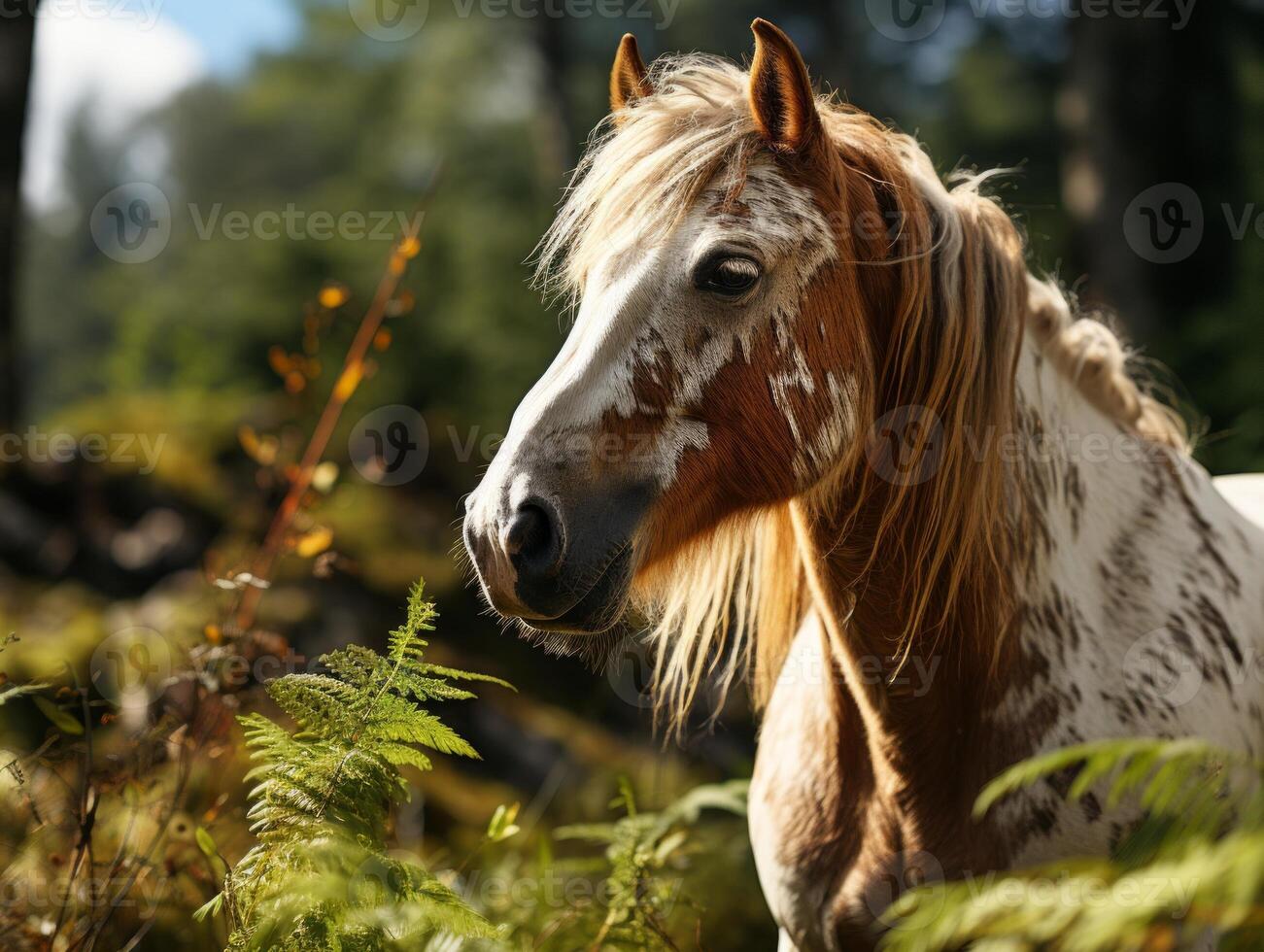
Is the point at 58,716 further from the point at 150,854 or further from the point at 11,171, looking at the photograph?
the point at 11,171

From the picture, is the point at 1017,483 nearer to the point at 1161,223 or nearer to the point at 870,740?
the point at 870,740

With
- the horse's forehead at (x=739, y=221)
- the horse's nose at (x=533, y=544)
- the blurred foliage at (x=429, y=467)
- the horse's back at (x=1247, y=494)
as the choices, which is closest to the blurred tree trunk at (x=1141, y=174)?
the blurred foliage at (x=429, y=467)

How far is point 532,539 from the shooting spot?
186 centimetres

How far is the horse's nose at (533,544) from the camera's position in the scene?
5.98ft

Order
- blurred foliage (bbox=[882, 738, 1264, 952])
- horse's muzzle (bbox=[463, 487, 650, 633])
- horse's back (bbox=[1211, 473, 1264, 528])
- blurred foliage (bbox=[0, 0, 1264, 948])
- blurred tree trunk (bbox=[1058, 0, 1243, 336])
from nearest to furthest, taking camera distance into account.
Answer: blurred foliage (bbox=[882, 738, 1264, 952]) → horse's muzzle (bbox=[463, 487, 650, 633]) → blurred foliage (bbox=[0, 0, 1264, 948]) → horse's back (bbox=[1211, 473, 1264, 528]) → blurred tree trunk (bbox=[1058, 0, 1243, 336])

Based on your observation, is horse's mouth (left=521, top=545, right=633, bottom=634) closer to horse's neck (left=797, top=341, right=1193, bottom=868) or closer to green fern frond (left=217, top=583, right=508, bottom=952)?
green fern frond (left=217, top=583, right=508, bottom=952)

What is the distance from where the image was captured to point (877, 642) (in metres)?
2.22

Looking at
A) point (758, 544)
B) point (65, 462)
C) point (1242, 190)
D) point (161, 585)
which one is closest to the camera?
point (758, 544)

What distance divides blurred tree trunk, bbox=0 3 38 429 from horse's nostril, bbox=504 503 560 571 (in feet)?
19.3

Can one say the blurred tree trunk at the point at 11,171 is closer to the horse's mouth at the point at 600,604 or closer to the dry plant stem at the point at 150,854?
the dry plant stem at the point at 150,854

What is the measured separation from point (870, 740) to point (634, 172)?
4.27 ft

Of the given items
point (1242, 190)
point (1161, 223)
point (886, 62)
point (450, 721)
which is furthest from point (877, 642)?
point (886, 62)

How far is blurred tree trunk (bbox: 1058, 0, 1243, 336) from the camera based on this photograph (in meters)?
8.10

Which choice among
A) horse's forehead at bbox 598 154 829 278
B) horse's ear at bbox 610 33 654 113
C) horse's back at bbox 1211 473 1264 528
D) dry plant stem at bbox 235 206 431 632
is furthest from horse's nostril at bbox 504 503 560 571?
horse's back at bbox 1211 473 1264 528
